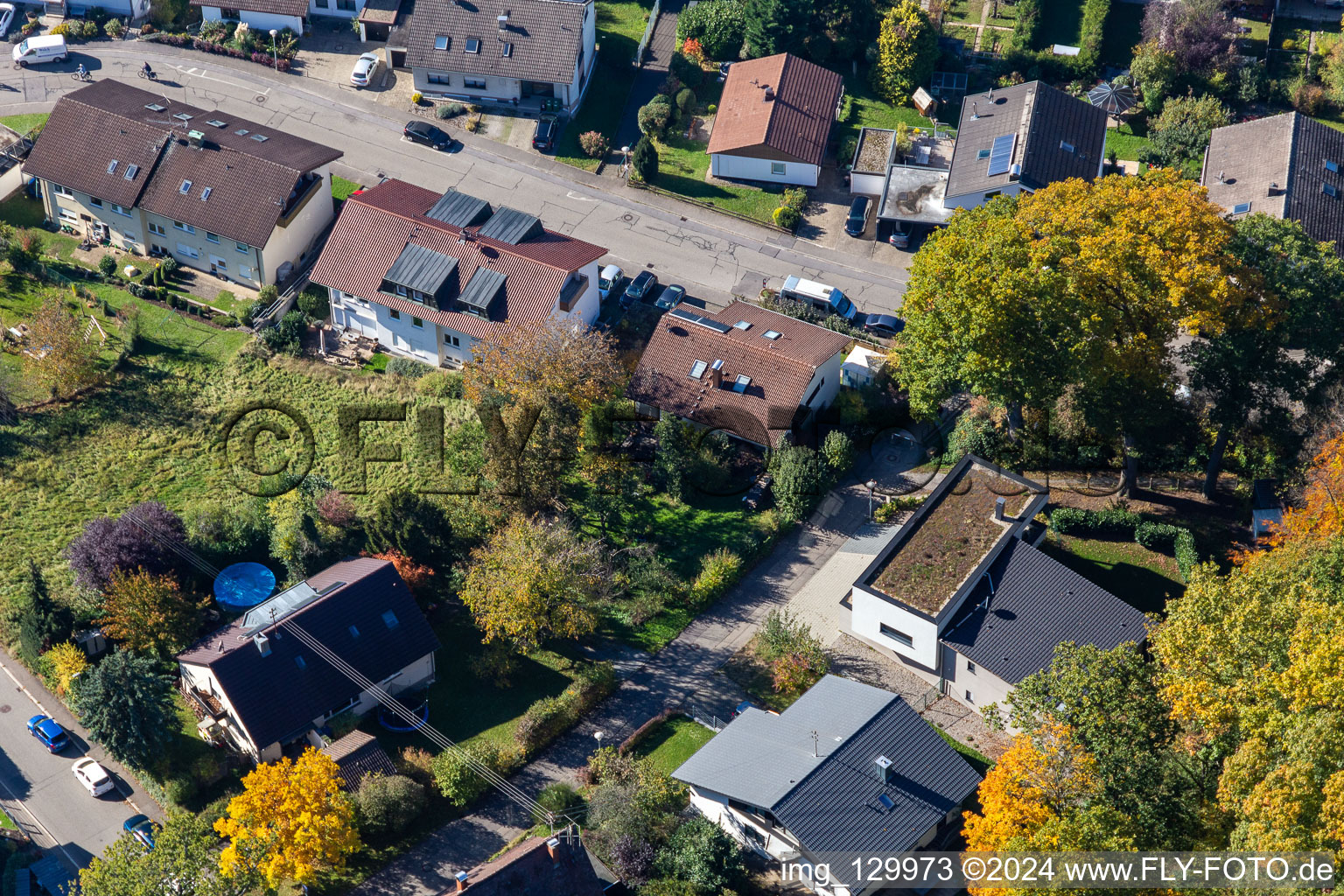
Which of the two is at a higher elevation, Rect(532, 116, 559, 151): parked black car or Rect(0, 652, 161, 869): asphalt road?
Rect(532, 116, 559, 151): parked black car

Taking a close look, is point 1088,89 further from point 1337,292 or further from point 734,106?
point 1337,292

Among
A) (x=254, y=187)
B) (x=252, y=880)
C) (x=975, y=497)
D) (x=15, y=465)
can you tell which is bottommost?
(x=252, y=880)

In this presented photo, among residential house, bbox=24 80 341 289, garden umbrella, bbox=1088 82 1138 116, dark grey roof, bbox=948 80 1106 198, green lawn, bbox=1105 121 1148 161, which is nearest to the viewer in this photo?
residential house, bbox=24 80 341 289

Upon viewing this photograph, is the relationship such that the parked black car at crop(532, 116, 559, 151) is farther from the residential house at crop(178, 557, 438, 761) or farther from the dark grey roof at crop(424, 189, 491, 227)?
the residential house at crop(178, 557, 438, 761)

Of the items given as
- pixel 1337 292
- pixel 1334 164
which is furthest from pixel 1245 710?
pixel 1334 164

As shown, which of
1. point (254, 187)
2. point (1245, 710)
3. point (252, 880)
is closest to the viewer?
point (1245, 710)

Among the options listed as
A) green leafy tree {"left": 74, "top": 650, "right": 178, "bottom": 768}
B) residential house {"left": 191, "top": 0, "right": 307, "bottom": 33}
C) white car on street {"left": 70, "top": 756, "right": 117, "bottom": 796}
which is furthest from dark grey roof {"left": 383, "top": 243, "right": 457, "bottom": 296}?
white car on street {"left": 70, "top": 756, "right": 117, "bottom": 796}

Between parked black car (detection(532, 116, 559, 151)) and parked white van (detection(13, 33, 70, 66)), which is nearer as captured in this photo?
parked black car (detection(532, 116, 559, 151))
